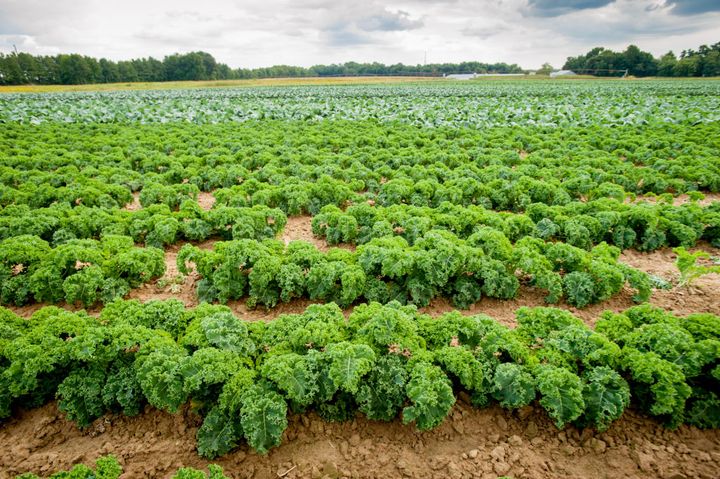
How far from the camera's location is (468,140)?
683 inches

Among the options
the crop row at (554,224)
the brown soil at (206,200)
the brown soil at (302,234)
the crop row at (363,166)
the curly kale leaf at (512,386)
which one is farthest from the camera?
the brown soil at (206,200)

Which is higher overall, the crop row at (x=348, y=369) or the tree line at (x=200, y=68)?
the tree line at (x=200, y=68)

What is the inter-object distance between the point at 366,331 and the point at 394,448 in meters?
1.31

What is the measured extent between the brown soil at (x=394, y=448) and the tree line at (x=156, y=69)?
348 feet

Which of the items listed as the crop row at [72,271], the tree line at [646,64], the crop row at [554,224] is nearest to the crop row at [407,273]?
the crop row at [72,271]

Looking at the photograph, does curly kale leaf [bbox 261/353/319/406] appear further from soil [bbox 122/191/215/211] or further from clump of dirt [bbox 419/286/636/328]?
soil [bbox 122/191/215/211]

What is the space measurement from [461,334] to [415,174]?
7959 mm

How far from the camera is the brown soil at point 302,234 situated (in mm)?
8922

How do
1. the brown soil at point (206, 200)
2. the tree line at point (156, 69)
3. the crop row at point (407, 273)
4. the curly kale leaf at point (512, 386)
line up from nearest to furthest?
the curly kale leaf at point (512, 386) < the crop row at point (407, 273) < the brown soil at point (206, 200) < the tree line at point (156, 69)

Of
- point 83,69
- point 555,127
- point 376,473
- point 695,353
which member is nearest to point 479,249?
point 695,353

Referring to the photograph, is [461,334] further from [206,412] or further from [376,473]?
[206,412]

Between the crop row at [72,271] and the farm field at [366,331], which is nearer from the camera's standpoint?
the farm field at [366,331]

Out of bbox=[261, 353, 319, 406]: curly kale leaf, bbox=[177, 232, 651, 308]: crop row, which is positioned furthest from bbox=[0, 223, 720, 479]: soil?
bbox=[177, 232, 651, 308]: crop row

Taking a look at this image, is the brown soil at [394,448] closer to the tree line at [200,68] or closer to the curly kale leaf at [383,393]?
the curly kale leaf at [383,393]
